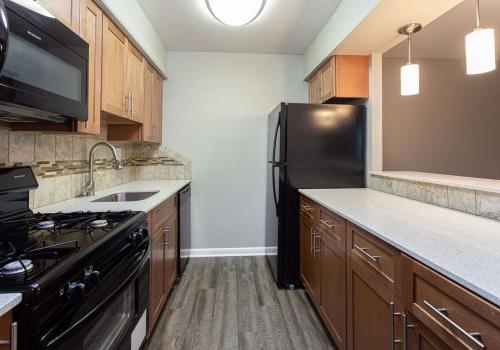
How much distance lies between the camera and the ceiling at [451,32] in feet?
7.70

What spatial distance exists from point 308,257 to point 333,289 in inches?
21.2

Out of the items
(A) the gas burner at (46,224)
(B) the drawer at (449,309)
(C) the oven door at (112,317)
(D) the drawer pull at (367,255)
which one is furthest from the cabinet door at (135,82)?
(B) the drawer at (449,309)

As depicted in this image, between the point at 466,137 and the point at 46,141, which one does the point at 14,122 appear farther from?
A: the point at 466,137

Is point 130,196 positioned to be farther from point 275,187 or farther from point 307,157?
point 307,157

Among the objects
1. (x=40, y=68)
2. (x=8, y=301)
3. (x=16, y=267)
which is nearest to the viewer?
(x=8, y=301)

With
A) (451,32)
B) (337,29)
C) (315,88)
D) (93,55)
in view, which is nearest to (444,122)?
(451,32)

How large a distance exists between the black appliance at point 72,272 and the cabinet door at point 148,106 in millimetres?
1234

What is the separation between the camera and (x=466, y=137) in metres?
3.46

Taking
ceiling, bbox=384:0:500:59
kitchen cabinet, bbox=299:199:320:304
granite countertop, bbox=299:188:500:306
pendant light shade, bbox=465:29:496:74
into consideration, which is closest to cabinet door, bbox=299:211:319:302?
kitchen cabinet, bbox=299:199:320:304

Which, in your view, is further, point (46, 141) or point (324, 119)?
point (324, 119)

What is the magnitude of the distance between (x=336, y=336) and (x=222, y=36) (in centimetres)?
278

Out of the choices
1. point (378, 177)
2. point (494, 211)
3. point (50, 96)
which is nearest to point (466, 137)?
point (378, 177)

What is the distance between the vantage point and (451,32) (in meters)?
2.73

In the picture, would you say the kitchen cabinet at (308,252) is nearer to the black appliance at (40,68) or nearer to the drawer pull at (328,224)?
the drawer pull at (328,224)
